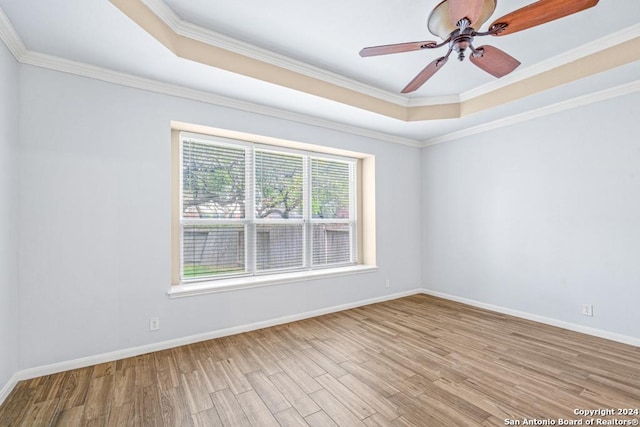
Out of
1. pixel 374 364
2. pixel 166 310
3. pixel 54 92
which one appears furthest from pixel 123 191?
pixel 374 364

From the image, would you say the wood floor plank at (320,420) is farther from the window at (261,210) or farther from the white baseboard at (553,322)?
the white baseboard at (553,322)

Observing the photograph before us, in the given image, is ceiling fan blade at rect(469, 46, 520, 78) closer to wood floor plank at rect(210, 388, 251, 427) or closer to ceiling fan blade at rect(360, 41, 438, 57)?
ceiling fan blade at rect(360, 41, 438, 57)

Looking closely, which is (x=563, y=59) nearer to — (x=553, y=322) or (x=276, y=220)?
(x=553, y=322)

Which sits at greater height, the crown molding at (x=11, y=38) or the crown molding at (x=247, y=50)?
the crown molding at (x=247, y=50)

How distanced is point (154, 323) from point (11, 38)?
8.32ft

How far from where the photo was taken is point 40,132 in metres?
2.41

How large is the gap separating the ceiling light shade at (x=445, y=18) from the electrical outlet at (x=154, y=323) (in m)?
3.50

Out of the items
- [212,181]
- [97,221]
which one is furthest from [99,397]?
[212,181]

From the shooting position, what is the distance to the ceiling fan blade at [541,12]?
1581mm

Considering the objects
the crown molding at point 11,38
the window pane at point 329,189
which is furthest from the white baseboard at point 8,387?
the window pane at point 329,189

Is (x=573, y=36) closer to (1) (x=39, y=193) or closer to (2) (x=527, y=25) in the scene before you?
(2) (x=527, y=25)

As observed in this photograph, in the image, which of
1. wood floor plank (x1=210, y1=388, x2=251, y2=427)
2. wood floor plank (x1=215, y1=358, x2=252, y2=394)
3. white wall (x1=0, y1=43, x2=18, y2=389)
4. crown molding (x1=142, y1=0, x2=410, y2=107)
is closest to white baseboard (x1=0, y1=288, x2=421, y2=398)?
white wall (x1=0, y1=43, x2=18, y2=389)

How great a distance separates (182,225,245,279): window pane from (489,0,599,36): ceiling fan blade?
3181mm

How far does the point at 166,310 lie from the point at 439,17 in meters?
3.44
